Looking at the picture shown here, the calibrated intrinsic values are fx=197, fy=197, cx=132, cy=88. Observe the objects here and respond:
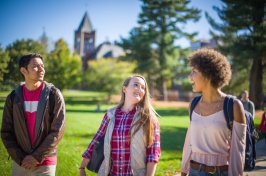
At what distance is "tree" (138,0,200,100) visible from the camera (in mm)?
27859

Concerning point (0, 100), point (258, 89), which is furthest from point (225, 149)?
point (258, 89)

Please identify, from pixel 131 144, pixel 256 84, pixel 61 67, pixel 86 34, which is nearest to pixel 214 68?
pixel 131 144

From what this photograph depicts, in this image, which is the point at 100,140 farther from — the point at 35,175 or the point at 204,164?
the point at 204,164

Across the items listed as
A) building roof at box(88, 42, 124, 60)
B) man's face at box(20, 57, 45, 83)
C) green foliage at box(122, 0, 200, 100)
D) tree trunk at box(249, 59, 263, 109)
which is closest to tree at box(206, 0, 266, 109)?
tree trunk at box(249, 59, 263, 109)

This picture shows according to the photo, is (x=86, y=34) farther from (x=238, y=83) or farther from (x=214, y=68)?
(x=214, y=68)

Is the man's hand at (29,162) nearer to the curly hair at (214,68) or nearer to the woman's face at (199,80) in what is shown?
the woman's face at (199,80)

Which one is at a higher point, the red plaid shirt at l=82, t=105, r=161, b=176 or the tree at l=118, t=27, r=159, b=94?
the tree at l=118, t=27, r=159, b=94

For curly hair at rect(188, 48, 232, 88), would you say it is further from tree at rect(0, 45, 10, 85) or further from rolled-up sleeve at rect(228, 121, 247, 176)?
tree at rect(0, 45, 10, 85)

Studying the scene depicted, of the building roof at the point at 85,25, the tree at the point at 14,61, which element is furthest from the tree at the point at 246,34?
the building roof at the point at 85,25

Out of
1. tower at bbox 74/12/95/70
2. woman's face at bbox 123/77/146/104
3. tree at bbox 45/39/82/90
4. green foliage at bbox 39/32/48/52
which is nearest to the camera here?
woman's face at bbox 123/77/146/104

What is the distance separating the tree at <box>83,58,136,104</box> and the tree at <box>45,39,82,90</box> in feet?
8.71

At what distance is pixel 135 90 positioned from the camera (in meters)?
2.49

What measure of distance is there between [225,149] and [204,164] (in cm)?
28

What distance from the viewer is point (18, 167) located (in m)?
2.65
